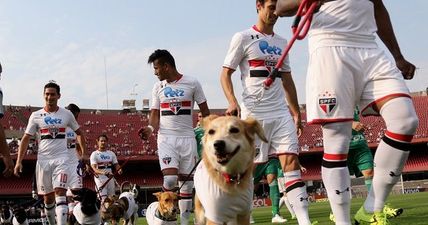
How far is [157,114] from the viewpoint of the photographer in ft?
26.5

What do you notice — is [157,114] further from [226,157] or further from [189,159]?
[226,157]

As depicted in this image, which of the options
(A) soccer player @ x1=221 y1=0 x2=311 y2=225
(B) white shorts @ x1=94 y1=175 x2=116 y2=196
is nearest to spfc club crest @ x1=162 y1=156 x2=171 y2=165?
(A) soccer player @ x1=221 y1=0 x2=311 y2=225

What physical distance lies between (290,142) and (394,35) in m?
1.82

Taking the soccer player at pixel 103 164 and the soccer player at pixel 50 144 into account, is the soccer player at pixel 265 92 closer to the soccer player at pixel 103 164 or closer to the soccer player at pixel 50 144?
the soccer player at pixel 50 144

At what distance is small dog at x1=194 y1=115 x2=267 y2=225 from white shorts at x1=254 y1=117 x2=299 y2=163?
1565mm

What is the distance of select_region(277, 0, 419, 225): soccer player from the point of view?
3912 mm

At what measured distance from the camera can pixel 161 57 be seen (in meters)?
7.78

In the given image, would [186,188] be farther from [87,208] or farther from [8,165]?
[8,165]

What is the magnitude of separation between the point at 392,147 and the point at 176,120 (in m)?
4.33

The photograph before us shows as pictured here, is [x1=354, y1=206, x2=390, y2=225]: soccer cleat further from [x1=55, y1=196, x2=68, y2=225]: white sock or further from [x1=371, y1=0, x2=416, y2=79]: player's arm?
[x1=55, y1=196, x2=68, y2=225]: white sock

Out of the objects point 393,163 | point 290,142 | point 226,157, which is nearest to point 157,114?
point 290,142

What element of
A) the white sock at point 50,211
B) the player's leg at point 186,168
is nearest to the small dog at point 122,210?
the white sock at point 50,211

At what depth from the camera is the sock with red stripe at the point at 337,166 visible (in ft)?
13.1

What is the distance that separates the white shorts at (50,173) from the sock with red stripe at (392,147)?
22.0ft
